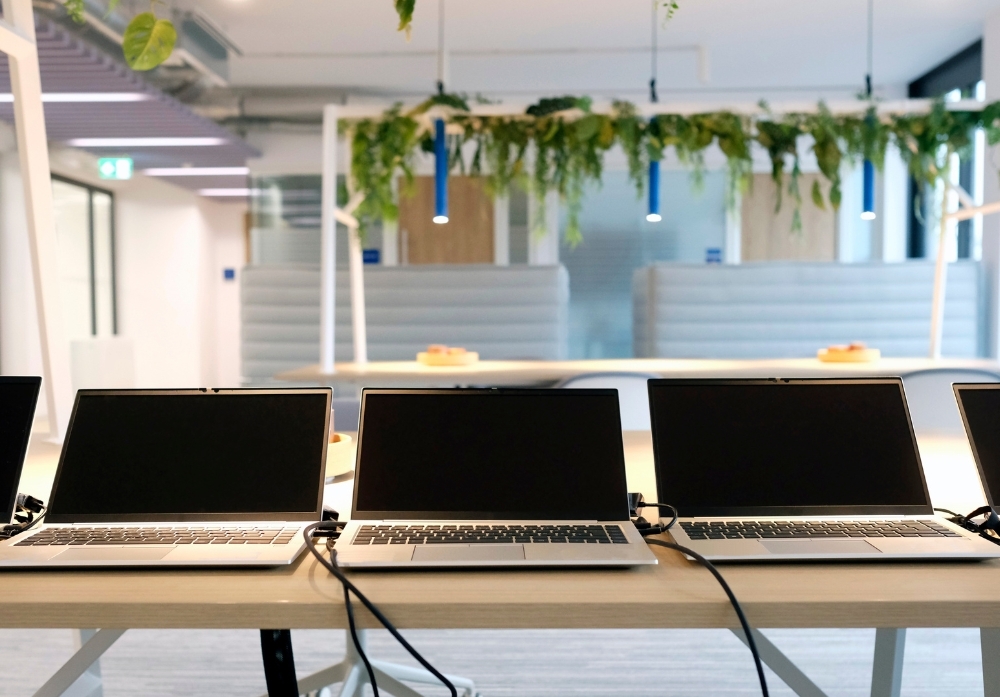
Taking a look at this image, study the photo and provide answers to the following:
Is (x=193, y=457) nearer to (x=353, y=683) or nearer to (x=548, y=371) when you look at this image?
(x=353, y=683)

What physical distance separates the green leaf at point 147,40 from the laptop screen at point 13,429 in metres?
0.54

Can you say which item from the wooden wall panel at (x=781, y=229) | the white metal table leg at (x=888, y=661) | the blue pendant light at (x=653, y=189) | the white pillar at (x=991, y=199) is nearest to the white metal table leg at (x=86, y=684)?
the white metal table leg at (x=888, y=661)

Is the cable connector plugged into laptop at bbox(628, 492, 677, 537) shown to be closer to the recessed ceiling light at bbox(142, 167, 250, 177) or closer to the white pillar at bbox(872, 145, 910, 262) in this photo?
the white pillar at bbox(872, 145, 910, 262)

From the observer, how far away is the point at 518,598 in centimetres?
89

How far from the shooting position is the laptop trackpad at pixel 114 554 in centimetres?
99

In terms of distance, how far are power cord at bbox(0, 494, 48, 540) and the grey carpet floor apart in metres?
1.22

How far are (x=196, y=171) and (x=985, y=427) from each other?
24.8 feet

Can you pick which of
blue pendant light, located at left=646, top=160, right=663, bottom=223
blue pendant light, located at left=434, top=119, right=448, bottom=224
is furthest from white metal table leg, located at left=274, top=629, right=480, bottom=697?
blue pendant light, located at left=646, top=160, right=663, bottom=223

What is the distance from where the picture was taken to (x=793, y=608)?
2.88ft

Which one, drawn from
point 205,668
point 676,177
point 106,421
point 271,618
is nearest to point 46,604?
point 271,618

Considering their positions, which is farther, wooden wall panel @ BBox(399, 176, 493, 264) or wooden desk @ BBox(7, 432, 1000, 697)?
wooden wall panel @ BBox(399, 176, 493, 264)

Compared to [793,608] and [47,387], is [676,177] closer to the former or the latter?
[47,387]

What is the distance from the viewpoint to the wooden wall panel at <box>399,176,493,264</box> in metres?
7.77

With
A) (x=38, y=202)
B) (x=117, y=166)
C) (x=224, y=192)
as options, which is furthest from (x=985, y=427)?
(x=224, y=192)
